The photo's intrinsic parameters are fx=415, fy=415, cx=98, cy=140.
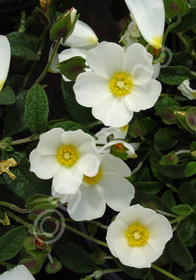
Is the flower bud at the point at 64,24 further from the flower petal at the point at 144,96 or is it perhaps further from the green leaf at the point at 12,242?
the green leaf at the point at 12,242

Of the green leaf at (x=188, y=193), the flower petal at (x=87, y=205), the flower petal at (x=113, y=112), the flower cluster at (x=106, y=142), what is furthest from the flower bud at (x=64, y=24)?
the green leaf at (x=188, y=193)

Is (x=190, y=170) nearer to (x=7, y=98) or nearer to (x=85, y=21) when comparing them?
(x=7, y=98)

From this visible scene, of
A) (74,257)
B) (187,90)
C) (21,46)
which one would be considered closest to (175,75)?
(187,90)

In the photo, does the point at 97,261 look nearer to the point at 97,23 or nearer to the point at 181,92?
the point at 181,92

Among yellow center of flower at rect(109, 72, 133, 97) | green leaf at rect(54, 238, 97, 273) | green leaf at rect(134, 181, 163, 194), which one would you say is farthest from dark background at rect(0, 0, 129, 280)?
yellow center of flower at rect(109, 72, 133, 97)

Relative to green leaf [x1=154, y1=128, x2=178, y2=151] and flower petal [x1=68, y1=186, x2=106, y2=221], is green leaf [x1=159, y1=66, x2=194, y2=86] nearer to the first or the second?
green leaf [x1=154, y1=128, x2=178, y2=151]

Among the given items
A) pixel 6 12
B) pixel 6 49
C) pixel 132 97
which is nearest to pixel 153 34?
pixel 132 97
